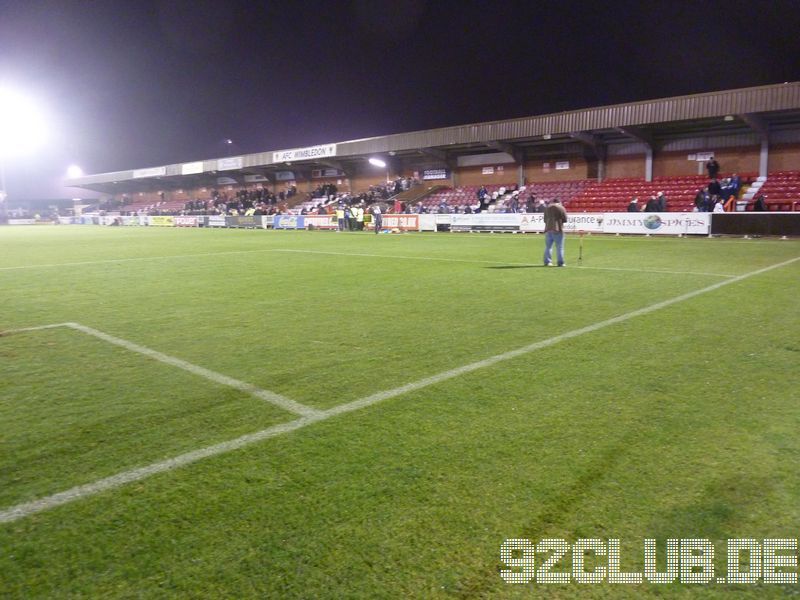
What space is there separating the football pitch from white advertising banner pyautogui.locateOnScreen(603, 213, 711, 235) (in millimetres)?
19031

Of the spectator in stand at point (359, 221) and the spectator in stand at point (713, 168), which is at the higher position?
the spectator in stand at point (713, 168)

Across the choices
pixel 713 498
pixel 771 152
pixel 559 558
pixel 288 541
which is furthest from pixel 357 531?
pixel 771 152

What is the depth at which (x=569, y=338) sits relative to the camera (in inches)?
257

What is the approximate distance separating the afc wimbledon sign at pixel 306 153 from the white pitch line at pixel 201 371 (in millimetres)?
41523

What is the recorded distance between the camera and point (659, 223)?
26.5 metres

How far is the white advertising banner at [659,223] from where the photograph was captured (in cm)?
2522

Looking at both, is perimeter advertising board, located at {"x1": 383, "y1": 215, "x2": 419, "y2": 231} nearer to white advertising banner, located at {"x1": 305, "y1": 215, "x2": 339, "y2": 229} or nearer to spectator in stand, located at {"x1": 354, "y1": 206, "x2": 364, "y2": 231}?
spectator in stand, located at {"x1": 354, "y1": 206, "x2": 364, "y2": 231}

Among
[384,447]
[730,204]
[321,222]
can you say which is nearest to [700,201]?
[730,204]

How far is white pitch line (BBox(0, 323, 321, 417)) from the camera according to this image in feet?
14.4

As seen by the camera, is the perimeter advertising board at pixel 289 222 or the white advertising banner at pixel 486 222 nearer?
the white advertising banner at pixel 486 222

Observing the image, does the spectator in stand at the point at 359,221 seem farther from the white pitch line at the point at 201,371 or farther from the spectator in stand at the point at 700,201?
the white pitch line at the point at 201,371

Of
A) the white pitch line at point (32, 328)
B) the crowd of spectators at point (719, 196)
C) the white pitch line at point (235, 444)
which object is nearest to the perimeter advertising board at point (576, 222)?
the crowd of spectators at point (719, 196)

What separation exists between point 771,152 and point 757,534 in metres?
34.1

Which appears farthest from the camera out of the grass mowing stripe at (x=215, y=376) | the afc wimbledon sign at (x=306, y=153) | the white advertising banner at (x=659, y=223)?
the afc wimbledon sign at (x=306, y=153)
